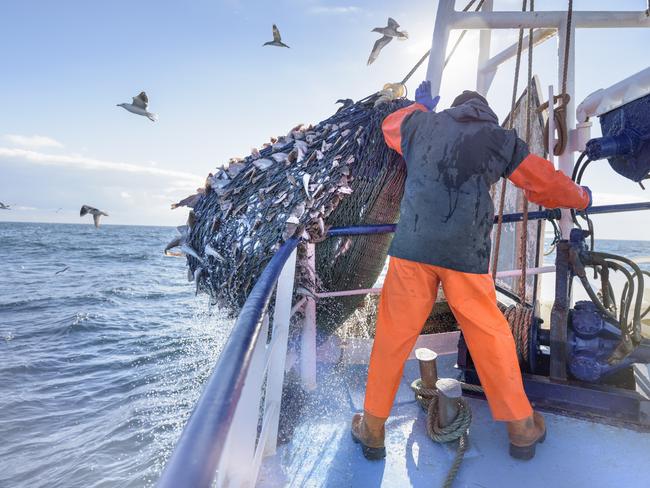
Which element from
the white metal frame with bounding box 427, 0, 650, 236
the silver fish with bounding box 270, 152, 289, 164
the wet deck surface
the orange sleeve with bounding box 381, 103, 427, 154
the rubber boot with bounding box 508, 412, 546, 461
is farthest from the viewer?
the white metal frame with bounding box 427, 0, 650, 236

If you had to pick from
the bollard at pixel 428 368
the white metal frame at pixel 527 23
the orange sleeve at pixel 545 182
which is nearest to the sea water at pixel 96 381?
the bollard at pixel 428 368

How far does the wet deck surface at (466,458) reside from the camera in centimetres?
208

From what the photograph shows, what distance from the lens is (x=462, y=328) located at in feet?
7.24

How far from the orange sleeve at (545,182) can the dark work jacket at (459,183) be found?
6 cm

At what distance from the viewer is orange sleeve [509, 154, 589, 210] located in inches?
87.9

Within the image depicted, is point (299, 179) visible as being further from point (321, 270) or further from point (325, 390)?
point (325, 390)

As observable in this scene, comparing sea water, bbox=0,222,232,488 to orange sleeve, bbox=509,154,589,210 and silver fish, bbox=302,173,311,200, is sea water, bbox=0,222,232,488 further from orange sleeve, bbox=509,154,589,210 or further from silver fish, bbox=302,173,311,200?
orange sleeve, bbox=509,154,589,210

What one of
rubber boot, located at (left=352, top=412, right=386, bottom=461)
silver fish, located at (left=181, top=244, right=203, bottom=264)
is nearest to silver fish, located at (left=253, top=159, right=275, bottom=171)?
silver fish, located at (left=181, top=244, right=203, bottom=264)

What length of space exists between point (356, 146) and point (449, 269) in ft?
4.16

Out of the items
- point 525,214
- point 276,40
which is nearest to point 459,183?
point 525,214

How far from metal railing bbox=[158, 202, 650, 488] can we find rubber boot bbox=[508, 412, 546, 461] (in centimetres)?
122

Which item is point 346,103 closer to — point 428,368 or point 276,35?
point 428,368

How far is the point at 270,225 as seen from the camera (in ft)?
9.84

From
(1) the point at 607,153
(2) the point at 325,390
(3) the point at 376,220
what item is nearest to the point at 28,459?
(2) the point at 325,390
